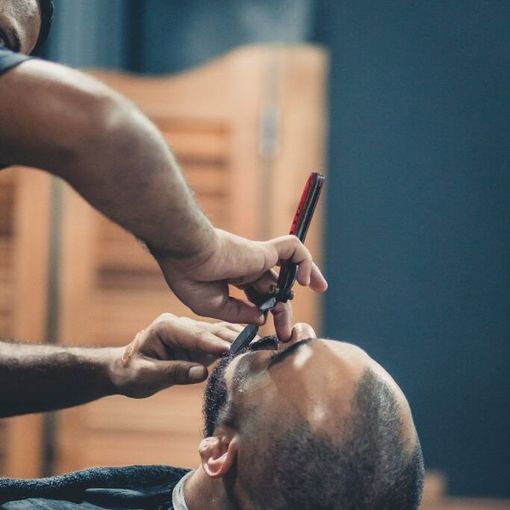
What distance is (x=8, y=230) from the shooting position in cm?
271

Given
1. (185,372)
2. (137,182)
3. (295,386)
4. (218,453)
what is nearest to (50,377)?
(185,372)

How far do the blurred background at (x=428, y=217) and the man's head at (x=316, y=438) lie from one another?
162 centimetres

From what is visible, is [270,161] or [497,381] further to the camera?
[497,381]

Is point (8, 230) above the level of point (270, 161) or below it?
below

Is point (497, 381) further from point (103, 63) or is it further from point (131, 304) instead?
point (103, 63)

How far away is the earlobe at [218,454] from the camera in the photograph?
1196 millimetres

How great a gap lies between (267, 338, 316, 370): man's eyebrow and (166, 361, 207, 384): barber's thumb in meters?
0.12

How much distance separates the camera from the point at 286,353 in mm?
1236

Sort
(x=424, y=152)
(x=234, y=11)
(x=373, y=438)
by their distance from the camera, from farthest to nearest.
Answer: (x=424, y=152) → (x=234, y=11) → (x=373, y=438)

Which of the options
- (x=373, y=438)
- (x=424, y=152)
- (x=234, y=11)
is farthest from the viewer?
(x=424, y=152)

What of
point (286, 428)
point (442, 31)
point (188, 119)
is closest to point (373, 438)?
point (286, 428)

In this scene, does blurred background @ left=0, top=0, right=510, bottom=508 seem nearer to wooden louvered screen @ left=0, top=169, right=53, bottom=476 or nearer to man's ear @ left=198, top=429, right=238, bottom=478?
wooden louvered screen @ left=0, top=169, right=53, bottom=476

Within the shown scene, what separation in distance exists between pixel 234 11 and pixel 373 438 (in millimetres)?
1840

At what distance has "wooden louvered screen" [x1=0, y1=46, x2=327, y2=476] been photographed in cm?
261
